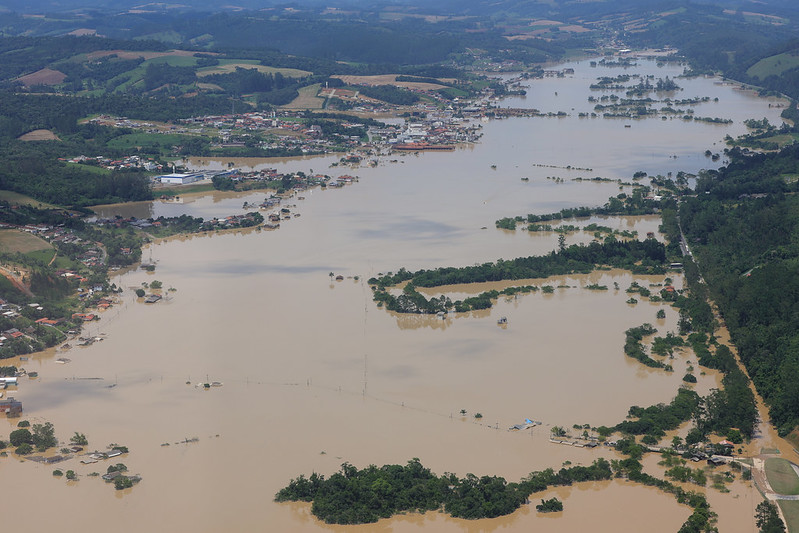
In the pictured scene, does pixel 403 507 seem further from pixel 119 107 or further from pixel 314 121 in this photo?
pixel 119 107

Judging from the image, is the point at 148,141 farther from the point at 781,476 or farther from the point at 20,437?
the point at 781,476

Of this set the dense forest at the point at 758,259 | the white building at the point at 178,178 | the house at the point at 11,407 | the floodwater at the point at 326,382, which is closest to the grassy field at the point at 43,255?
the floodwater at the point at 326,382

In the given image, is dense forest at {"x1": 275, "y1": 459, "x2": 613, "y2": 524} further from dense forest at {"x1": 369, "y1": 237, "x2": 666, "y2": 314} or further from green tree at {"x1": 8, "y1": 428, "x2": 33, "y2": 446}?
dense forest at {"x1": 369, "y1": 237, "x2": 666, "y2": 314}

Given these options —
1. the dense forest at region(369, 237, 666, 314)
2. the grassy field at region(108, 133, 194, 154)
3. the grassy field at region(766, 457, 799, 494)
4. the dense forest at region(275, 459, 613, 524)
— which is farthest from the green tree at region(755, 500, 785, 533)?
the grassy field at region(108, 133, 194, 154)

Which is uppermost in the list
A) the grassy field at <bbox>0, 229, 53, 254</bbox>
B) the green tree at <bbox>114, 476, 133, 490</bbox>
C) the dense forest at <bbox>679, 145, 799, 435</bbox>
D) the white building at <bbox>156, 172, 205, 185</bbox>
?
the dense forest at <bbox>679, 145, 799, 435</bbox>

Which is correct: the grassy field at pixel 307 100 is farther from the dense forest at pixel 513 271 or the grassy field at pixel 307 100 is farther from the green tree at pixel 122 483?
the green tree at pixel 122 483

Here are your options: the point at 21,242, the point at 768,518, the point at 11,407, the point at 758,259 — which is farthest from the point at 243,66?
the point at 768,518

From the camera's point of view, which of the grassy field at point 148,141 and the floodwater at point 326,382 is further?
the grassy field at point 148,141
